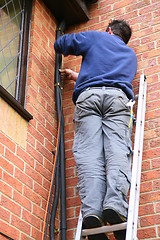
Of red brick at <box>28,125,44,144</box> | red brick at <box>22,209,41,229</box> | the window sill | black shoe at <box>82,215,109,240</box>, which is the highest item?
the window sill

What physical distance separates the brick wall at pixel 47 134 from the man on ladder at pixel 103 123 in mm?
331

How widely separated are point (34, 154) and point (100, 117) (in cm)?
81

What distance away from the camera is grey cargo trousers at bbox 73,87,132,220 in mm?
3852

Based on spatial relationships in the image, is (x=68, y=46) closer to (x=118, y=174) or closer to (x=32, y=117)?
(x=32, y=117)

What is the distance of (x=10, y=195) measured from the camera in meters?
4.23

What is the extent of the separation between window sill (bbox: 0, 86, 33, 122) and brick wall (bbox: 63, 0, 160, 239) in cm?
64

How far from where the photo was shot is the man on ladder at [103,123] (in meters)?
3.84

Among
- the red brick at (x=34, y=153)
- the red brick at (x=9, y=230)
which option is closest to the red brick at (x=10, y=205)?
the red brick at (x=9, y=230)

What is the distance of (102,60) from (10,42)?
1120mm

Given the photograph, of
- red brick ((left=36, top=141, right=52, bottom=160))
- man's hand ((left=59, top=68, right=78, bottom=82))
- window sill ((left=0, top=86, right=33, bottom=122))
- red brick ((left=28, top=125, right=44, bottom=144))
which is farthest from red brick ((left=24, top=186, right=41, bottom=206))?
man's hand ((left=59, top=68, right=78, bottom=82))

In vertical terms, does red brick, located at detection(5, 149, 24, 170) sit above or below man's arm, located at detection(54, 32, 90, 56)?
below

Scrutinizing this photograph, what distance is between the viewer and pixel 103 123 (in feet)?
14.1

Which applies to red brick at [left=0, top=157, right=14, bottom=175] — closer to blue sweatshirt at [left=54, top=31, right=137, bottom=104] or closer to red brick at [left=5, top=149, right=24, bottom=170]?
red brick at [left=5, top=149, right=24, bottom=170]

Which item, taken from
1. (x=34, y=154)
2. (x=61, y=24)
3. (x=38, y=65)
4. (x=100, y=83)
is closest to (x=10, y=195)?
(x=34, y=154)
